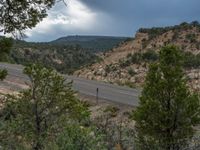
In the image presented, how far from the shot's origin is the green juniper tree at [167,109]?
15.4m

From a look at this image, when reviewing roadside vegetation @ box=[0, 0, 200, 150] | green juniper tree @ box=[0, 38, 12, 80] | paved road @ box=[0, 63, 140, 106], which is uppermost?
green juniper tree @ box=[0, 38, 12, 80]

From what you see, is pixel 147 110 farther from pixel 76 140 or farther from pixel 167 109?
pixel 76 140

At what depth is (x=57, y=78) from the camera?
1593 centimetres

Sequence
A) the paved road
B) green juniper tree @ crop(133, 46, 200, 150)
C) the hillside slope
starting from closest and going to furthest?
green juniper tree @ crop(133, 46, 200, 150) → the paved road → the hillside slope

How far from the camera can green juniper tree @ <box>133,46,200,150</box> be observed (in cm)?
1541

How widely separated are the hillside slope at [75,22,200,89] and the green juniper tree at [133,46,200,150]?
23935 millimetres

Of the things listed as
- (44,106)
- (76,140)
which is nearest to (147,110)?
(44,106)

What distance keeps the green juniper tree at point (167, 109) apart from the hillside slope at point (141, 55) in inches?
942

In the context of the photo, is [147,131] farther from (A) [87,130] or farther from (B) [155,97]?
(A) [87,130]

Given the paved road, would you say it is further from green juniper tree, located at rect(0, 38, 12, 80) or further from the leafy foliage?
the leafy foliage

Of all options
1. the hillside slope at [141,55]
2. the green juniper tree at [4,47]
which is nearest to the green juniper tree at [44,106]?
the green juniper tree at [4,47]

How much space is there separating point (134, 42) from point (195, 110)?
4490cm

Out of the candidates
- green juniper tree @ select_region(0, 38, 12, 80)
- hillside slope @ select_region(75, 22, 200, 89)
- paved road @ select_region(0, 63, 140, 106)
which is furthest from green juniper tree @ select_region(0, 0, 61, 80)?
hillside slope @ select_region(75, 22, 200, 89)

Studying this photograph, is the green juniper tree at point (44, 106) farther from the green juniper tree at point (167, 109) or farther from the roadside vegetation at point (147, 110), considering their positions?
the green juniper tree at point (167, 109)
